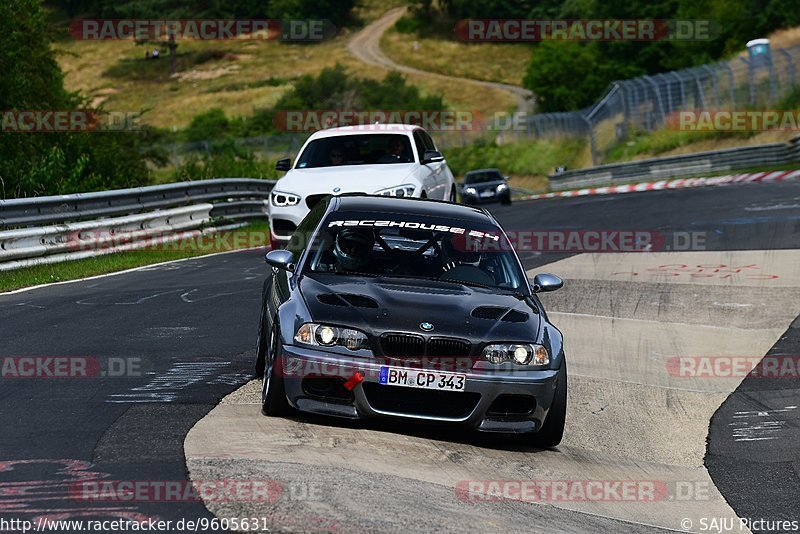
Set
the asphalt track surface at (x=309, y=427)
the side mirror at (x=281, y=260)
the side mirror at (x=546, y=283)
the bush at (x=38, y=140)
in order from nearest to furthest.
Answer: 1. the asphalt track surface at (x=309, y=427)
2. the side mirror at (x=281, y=260)
3. the side mirror at (x=546, y=283)
4. the bush at (x=38, y=140)

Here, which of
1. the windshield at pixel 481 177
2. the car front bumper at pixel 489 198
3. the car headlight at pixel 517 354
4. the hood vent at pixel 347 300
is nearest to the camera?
the car headlight at pixel 517 354

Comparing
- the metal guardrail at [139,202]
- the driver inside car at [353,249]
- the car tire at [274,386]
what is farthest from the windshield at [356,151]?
the car tire at [274,386]

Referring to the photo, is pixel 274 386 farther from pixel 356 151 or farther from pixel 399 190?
pixel 356 151

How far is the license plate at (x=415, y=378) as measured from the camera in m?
7.44

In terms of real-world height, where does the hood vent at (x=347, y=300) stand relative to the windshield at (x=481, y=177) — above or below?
above

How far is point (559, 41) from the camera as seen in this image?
86.9 meters

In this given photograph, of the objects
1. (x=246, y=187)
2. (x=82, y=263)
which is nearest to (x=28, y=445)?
(x=82, y=263)

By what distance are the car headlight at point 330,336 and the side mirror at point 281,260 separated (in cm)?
98

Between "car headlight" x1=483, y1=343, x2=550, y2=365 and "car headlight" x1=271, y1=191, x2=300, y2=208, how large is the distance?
9192mm

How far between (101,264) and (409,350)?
11356mm

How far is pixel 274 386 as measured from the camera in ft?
25.2

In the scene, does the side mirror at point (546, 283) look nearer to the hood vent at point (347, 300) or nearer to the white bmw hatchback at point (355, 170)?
the hood vent at point (347, 300)

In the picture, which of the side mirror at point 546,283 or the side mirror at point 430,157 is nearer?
the side mirror at point 546,283

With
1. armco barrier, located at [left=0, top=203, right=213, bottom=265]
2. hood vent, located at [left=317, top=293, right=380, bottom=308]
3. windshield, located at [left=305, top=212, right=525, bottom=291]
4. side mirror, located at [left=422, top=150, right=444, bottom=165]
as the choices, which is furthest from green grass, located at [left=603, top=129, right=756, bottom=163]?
hood vent, located at [left=317, top=293, right=380, bottom=308]
